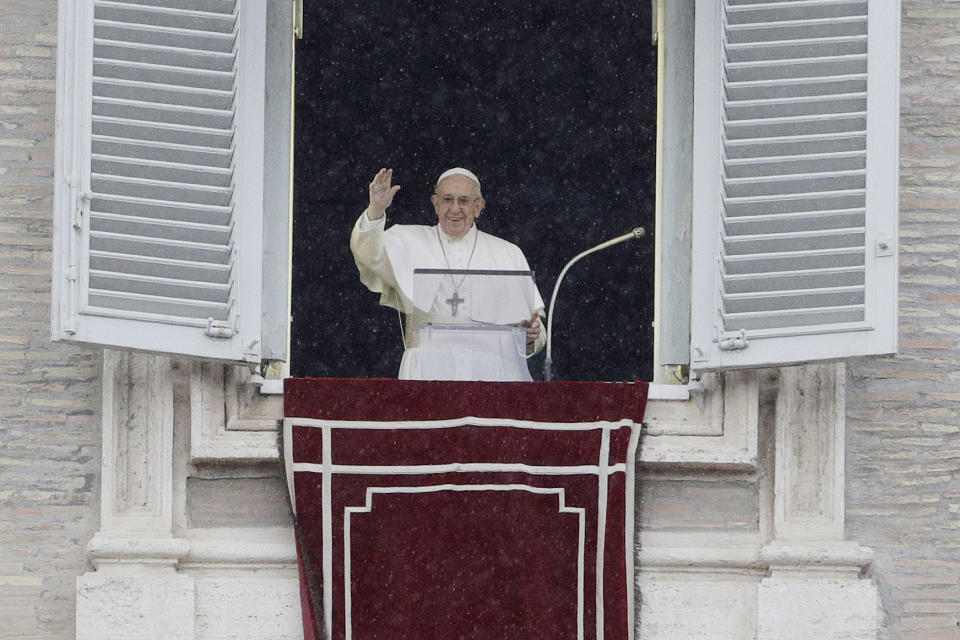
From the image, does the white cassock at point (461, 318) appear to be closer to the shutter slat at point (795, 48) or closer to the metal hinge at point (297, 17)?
the metal hinge at point (297, 17)

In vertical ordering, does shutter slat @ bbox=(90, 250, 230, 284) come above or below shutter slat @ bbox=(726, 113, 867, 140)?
below

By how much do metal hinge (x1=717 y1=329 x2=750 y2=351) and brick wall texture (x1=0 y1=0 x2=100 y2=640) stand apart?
84.0 inches

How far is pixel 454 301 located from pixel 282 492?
98cm

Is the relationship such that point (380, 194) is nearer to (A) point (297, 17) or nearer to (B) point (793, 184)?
(A) point (297, 17)

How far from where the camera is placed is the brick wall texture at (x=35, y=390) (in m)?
8.81

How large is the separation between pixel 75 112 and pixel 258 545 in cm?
155

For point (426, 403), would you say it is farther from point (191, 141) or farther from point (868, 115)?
point (868, 115)

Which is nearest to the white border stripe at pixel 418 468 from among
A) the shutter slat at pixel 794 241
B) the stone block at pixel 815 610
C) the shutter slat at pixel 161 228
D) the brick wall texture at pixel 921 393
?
the shutter slat at pixel 161 228

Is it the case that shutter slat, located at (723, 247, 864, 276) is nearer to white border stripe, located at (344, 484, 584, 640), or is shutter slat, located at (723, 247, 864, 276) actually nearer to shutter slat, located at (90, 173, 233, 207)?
white border stripe, located at (344, 484, 584, 640)

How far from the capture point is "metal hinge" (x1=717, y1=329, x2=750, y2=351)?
870 cm

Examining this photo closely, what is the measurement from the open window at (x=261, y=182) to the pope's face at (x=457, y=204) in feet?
4.08

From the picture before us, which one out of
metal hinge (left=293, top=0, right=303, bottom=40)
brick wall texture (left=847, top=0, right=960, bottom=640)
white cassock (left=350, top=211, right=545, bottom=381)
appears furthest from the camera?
metal hinge (left=293, top=0, right=303, bottom=40)

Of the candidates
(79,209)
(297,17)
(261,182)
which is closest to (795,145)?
(261,182)

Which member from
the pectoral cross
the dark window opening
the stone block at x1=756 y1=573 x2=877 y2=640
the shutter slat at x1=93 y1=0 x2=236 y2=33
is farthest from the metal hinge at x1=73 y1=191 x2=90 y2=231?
the dark window opening
